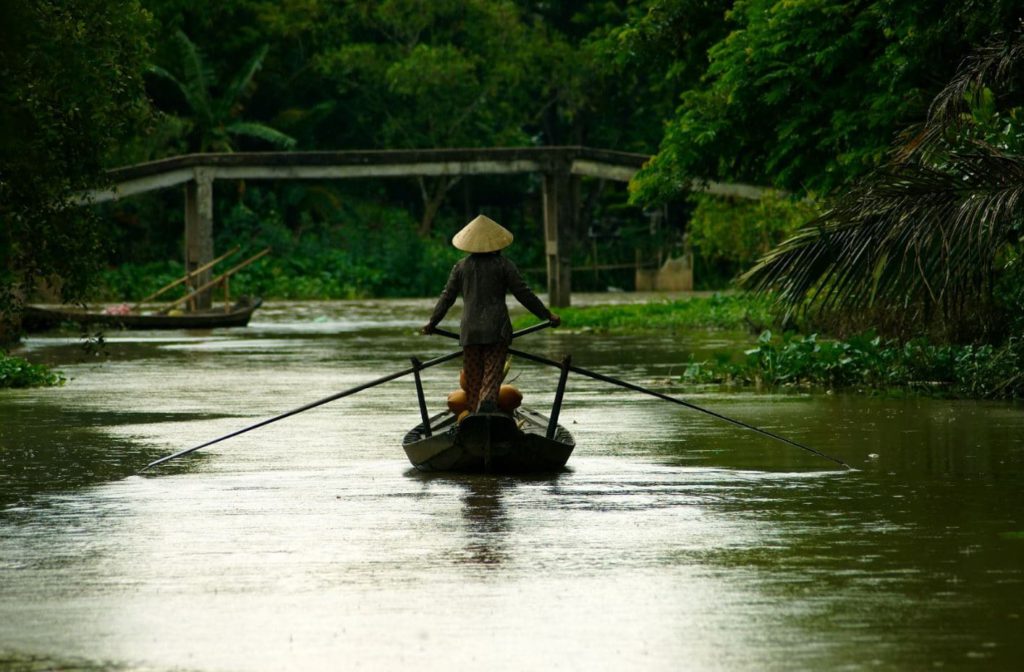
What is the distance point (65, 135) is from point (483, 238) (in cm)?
559

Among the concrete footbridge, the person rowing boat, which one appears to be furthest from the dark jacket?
the concrete footbridge

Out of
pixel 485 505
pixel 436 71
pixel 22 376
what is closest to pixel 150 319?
pixel 22 376

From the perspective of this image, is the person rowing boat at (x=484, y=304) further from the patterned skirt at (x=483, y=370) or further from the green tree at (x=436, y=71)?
the green tree at (x=436, y=71)

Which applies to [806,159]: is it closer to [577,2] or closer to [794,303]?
[794,303]

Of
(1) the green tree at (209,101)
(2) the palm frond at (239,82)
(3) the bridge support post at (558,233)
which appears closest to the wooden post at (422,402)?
(3) the bridge support post at (558,233)

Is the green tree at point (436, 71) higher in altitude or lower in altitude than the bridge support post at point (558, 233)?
higher

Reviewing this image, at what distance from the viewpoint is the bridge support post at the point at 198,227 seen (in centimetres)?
4212

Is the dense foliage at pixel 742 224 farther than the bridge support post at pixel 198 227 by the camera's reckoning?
No

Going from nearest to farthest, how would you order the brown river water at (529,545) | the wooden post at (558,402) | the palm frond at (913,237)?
the brown river water at (529,545), the wooden post at (558,402), the palm frond at (913,237)

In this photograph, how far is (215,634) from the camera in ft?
25.1

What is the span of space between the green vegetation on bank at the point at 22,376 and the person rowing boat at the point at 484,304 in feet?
33.4

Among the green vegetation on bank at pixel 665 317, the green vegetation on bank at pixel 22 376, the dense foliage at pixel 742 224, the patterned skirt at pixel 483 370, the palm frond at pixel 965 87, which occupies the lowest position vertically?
the green vegetation on bank at pixel 22 376

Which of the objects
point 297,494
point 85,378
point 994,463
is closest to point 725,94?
point 85,378

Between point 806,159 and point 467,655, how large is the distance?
63.7ft
